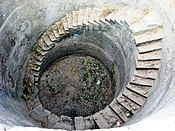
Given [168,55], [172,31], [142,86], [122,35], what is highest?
[122,35]

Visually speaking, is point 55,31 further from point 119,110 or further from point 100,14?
point 119,110

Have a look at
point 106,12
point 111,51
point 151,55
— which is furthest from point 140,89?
point 106,12

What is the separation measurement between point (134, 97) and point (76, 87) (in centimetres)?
259

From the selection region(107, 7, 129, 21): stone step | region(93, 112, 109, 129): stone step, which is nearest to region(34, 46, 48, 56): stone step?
region(107, 7, 129, 21): stone step

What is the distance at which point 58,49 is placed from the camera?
26.5 ft

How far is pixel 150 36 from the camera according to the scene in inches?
245

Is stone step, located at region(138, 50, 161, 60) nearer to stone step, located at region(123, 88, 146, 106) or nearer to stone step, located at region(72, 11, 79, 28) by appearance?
stone step, located at region(123, 88, 146, 106)

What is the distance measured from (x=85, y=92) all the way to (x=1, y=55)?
303 centimetres

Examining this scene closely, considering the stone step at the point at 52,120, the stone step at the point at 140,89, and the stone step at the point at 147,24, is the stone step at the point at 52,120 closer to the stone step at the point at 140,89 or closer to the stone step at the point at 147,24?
the stone step at the point at 140,89

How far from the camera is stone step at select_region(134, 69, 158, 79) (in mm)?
6223

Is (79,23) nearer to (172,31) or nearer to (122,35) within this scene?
(122,35)

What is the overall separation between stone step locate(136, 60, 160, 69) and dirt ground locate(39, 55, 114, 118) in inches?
88.5

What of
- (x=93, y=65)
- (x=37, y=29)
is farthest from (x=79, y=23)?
(x=93, y=65)

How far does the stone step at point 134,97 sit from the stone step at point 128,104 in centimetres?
8
